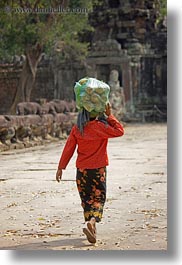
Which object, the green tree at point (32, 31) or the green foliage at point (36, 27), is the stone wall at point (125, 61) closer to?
the green tree at point (32, 31)

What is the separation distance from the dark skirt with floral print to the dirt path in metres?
0.22

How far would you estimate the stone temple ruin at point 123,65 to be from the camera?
78.8ft

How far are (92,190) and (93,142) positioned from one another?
34cm

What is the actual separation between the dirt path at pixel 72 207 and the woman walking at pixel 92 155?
9.2 inches

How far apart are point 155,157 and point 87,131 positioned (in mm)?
6916

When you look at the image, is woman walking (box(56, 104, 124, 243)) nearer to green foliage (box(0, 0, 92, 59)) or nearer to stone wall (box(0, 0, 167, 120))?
green foliage (box(0, 0, 92, 59))

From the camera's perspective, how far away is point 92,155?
475 cm

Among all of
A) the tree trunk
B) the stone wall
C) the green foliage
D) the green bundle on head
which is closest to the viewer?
the green bundle on head

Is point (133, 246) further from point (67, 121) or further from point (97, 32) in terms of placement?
point (97, 32)

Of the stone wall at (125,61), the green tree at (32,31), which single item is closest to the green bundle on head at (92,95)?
Result: the green tree at (32,31)

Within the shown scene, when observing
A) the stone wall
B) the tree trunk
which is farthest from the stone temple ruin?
the tree trunk

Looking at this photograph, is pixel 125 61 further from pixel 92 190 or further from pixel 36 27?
pixel 92 190

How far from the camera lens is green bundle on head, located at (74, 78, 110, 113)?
4594mm

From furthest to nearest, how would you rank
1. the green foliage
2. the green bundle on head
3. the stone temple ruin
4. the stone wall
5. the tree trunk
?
1. the stone wall
2. the stone temple ruin
3. the tree trunk
4. the green foliage
5. the green bundle on head
